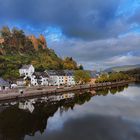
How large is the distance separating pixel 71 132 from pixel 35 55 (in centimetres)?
9657

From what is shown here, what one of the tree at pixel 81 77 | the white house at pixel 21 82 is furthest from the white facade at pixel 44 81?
the tree at pixel 81 77

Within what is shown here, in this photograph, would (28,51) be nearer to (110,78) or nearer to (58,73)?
(58,73)

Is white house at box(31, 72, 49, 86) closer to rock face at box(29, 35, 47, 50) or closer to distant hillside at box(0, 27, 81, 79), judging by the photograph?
distant hillside at box(0, 27, 81, 79)

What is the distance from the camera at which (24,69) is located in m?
88.8

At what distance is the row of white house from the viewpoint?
80312 mm

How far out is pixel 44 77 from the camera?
8531cm

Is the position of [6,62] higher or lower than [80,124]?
higher

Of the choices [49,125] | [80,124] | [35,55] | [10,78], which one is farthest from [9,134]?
[35,55]

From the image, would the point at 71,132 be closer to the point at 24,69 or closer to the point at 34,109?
the point at 34,109

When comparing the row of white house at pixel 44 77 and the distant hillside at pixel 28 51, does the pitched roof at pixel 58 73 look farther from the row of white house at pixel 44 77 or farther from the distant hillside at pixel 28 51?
the distant hillside at pixel 28 51

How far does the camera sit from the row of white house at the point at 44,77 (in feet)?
263

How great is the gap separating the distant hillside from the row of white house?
20.3ft

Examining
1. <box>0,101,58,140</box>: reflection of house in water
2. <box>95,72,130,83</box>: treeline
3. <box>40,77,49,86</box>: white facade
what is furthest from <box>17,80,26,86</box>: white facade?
<box>95,72,130,83</box>: treeline

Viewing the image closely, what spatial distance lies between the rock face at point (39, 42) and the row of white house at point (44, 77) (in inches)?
1375
